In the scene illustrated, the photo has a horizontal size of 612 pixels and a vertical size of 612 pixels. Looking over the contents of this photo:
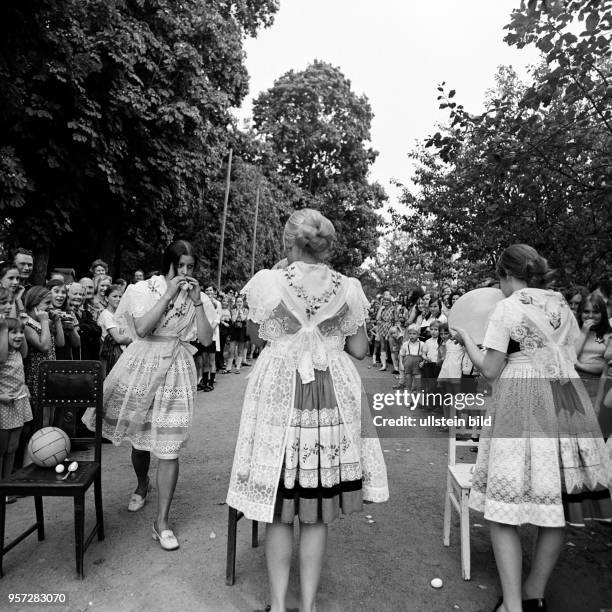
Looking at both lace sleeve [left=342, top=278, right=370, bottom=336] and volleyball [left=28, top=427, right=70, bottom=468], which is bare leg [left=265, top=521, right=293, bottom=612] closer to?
lace sleeve [left=342, top=278, right=370, bottom=336]

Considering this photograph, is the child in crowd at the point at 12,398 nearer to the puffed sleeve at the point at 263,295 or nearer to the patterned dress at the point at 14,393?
the patterned dress at the point at 14,393

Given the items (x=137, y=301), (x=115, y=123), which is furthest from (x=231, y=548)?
(x=115, y=123)

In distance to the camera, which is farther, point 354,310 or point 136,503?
point 136,503

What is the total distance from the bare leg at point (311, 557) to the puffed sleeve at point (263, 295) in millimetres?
1018

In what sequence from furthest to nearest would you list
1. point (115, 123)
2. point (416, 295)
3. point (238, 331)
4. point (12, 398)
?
point (238, 331)
point (115, 123)
point (416, 295)
point (12, 398)

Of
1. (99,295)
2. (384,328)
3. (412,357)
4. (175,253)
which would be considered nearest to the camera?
(175,253)

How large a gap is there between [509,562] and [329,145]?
27.1m

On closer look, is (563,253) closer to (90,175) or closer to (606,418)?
(606,418)

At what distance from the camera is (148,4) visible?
1134 cm

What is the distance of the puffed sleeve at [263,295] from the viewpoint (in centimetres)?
251

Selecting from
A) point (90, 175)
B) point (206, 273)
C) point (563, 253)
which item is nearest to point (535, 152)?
point (563, 253)

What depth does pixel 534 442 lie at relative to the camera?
250 centimetres

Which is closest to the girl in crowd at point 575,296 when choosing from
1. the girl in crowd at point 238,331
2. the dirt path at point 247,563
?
the dirt path at point 247,563

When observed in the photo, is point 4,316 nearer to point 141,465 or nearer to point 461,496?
point 141,465
